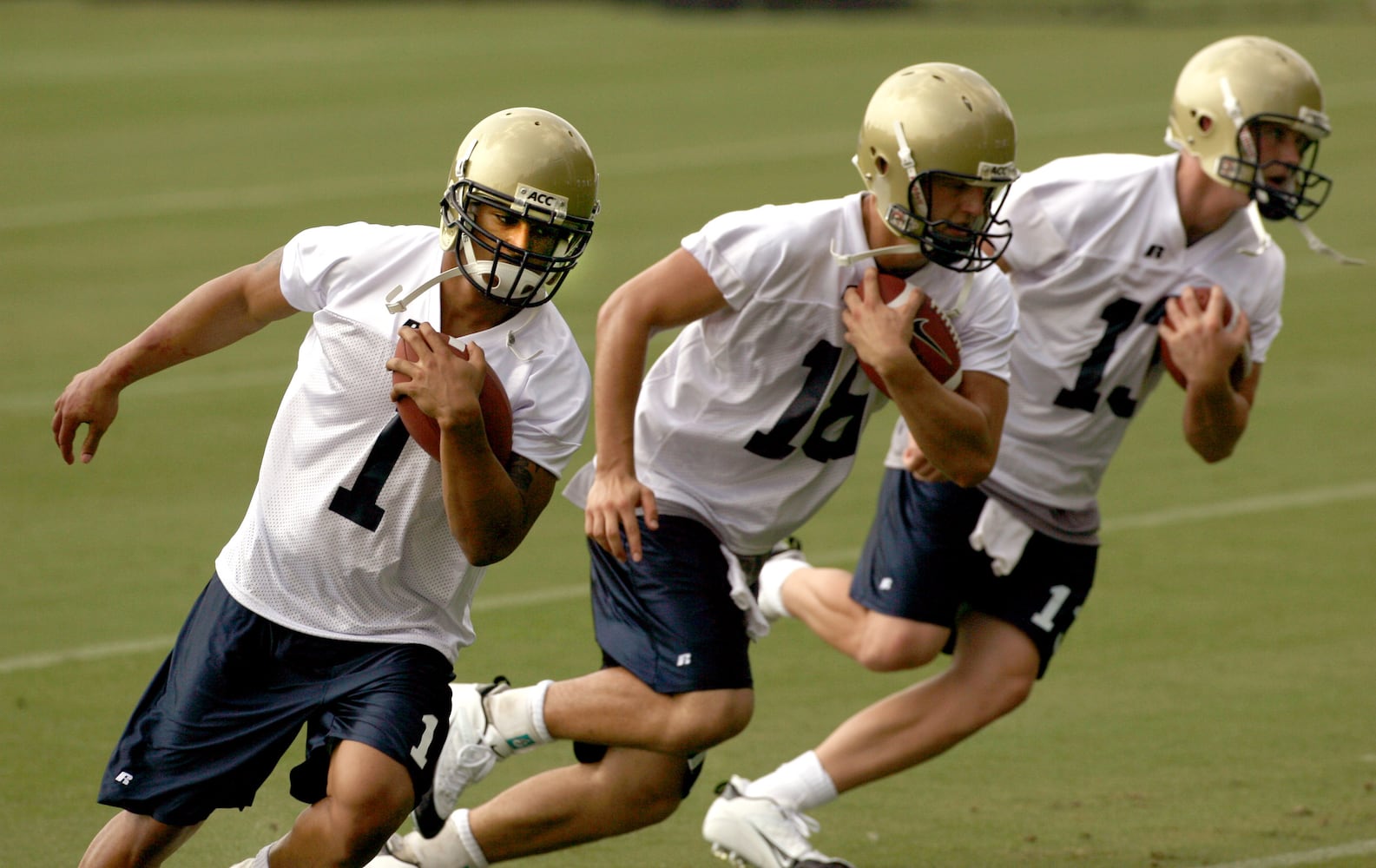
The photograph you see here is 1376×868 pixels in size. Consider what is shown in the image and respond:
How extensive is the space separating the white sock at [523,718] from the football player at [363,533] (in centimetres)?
66

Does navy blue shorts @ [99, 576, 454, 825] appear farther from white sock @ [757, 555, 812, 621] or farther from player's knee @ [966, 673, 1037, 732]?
white sock @ [757, 555, 812, 621]

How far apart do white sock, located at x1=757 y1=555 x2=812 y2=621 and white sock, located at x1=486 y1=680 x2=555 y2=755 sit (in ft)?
3.95

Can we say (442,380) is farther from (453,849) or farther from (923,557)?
(923,557)

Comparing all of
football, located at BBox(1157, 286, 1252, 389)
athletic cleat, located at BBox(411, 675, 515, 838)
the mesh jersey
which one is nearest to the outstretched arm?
the mesh jersey

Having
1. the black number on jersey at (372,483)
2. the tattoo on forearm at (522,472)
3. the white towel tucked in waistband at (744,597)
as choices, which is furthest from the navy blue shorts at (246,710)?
the white towel tucked in waistband at (744,597)

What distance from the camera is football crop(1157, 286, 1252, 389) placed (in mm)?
5188

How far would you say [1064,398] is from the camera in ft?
17.7

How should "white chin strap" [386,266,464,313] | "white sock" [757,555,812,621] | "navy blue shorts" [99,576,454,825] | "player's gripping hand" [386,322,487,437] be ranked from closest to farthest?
"player's gripping hand" [386,322,487,437], "white chin strap" [386,266,464,313], "navy blue shorts" [99,576,454,825], "white sock" [757,555,812,621]

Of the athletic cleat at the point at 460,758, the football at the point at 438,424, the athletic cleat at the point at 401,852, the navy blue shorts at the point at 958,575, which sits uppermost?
the football at the point at 438,424

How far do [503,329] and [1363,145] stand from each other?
45.0ft

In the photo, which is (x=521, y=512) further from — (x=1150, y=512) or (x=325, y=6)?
(x=325, y=6)

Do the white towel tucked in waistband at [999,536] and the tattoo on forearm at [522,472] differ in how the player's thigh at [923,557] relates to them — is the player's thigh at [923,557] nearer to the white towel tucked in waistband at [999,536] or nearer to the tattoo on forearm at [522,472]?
the white towel tucked in waistband at [999,536]

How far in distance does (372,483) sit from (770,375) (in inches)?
43.5

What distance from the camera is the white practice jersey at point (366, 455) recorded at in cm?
401
